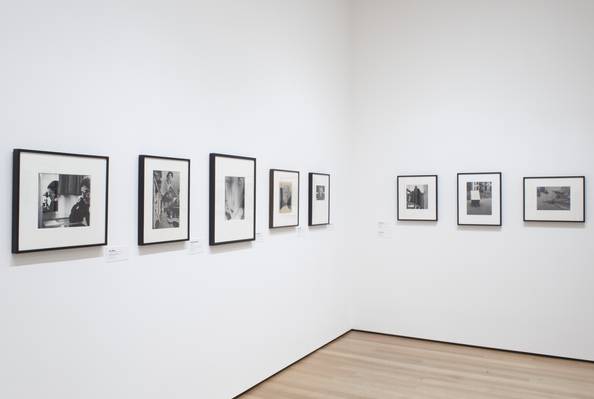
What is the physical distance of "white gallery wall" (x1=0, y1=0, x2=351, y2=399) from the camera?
348 cm

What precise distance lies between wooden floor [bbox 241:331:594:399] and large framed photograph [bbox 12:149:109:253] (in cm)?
282

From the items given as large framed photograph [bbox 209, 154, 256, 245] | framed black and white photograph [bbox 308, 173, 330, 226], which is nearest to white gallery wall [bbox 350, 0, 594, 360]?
framed black and white photograph [bbox 308, 173, 330, 226]

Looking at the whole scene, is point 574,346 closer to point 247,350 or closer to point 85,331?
point 247,350

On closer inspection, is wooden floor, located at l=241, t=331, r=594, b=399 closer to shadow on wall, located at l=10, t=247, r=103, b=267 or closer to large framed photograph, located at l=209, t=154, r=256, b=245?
large framed photograph, located at l=209, t=154, r=256, b=245

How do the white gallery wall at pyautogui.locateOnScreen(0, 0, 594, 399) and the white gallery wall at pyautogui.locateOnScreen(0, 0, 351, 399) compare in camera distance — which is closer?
the white gallery wall at pyautogui.locateOnScreen(0, 0, 351, 399)

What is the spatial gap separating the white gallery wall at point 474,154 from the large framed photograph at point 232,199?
10.1 feet

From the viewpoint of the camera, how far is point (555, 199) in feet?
22.9

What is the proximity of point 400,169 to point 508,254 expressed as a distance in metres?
2.06

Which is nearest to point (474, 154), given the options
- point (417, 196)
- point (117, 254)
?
point (417, 196)

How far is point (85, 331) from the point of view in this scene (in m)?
3.82

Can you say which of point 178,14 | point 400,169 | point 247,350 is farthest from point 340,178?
point 178,14

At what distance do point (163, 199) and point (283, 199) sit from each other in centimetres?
217

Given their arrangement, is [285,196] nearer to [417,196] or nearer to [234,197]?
[234,197]

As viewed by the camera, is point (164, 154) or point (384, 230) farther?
point (384, 230)
